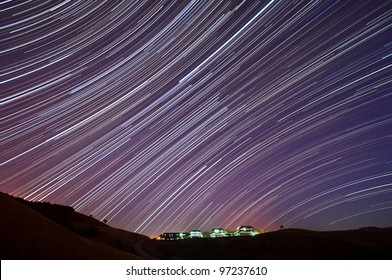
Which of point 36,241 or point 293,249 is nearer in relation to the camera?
point 36,241

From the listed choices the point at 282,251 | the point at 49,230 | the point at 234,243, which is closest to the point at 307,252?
the point at 282,251

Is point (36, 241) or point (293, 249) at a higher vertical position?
point (36, 241)

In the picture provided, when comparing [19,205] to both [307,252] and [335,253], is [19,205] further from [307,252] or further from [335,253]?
[335,253]

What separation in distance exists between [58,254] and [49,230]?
3.81 metres

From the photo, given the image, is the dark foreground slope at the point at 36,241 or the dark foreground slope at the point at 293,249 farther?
the dark foreground slope at the point at 293,249

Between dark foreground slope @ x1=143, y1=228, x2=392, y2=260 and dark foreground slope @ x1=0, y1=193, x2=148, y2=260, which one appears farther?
dark foreground slope @ x1=143, y1=228, x2=392, y2=260

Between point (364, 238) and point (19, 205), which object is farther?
point (364, 238)

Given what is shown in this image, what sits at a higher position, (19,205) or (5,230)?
(19,205)

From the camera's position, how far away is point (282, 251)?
82.5ft
